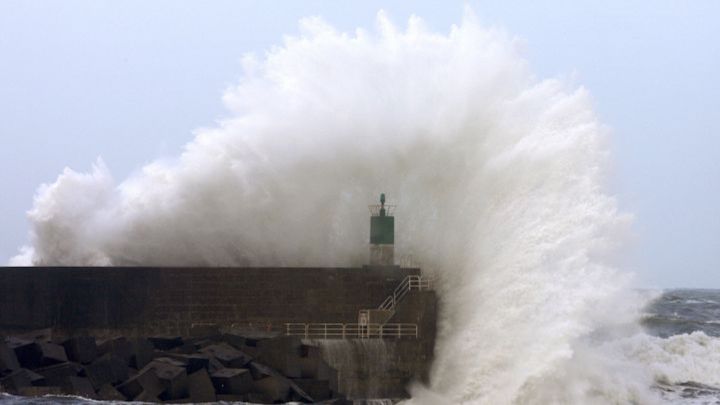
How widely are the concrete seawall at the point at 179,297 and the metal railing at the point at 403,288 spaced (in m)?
0.09

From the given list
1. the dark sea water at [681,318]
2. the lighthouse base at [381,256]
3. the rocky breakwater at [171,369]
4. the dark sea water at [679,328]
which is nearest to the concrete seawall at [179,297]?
the lighthouse base at [381,256]

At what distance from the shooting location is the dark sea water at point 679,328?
1712cm

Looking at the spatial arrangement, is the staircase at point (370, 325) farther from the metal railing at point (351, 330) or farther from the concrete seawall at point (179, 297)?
the concrete seawall at point (179, 297)

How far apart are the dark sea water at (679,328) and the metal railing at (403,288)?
1713mm

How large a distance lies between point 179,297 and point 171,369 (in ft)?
8.43

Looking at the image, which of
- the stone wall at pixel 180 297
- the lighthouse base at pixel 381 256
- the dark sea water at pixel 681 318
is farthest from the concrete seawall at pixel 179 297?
the dark sea water at pixel 681 318

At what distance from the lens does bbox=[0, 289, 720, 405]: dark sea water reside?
17125 millimetres

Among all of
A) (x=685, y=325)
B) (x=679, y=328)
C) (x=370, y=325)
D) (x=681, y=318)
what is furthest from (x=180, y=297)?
(x=681, y=318)

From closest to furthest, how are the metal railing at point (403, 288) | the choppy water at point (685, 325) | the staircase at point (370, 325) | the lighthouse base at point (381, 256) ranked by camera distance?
the staircase at point (370, 325) < the metal railing at point (403, 288) < the lighthouse base at point (381, 256) < the choppy water at point (685, 325)

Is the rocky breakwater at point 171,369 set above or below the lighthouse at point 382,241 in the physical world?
below

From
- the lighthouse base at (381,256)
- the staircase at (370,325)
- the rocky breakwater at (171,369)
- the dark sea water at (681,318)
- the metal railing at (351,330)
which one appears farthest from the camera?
the dark sea water at (681,318)

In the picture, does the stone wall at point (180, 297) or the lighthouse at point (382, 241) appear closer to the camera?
the stone wall at point (180, 297)

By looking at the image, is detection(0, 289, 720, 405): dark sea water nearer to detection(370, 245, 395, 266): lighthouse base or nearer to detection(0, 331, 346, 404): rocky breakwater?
detection(0, 331, 346, 404): rocky breakwater

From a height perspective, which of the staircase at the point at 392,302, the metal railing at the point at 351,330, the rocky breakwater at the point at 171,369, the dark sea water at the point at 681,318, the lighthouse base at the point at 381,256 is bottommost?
the rocky breakwater at the point at 171,369
